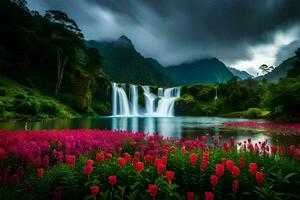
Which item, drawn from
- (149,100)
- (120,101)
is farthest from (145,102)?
(120,101)

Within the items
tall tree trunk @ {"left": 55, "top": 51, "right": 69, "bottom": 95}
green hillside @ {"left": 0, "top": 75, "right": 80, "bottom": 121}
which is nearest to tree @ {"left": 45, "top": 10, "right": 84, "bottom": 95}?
tall tree trunk @ {"left": 55, "top": 51, "right": 69, "bottom": 95}

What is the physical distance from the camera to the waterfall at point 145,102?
101m

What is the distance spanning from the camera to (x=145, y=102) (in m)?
107

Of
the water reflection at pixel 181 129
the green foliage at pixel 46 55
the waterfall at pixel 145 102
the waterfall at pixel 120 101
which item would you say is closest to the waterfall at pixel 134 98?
the waterfall at pixel 145 102

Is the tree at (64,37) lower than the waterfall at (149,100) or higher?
higher

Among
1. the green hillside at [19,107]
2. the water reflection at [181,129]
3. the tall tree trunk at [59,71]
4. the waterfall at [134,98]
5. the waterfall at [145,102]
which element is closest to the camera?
the water reflection at [181,129]

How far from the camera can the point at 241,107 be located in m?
106

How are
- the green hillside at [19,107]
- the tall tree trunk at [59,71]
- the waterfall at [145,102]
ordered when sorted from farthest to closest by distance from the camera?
1. the waterfall at [145,102]
2. the tall tree trunk at [59,71]
3. the green hillside at [19,107]

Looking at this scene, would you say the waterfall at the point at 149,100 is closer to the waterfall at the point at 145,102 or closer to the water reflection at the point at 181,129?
the waterfall at the point at 145,102

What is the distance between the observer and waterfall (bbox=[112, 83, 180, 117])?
10056 centimetres

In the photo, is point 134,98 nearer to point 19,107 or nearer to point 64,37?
point 64,37

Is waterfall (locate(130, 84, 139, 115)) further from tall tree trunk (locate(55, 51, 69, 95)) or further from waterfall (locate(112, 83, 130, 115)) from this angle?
tall tree trunk (locate(55, 51, 69, 95))

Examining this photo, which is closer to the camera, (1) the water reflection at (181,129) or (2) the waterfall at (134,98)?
(1) the water reflection at (181,129)

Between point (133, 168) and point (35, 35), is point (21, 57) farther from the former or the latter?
point (133, 168)
